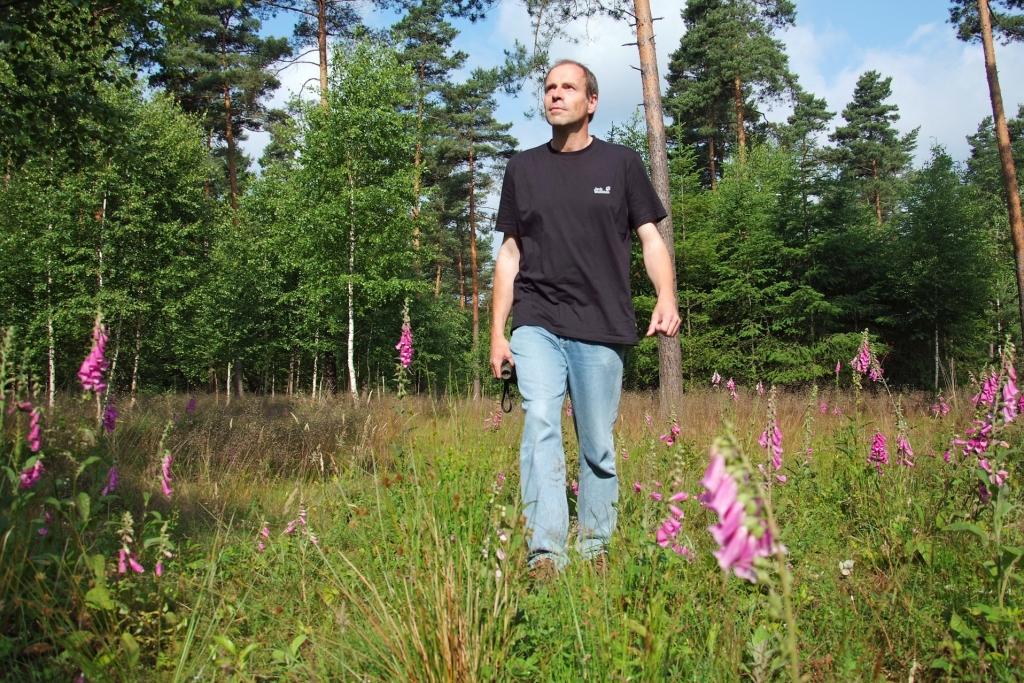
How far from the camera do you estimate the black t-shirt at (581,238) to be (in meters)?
2.99

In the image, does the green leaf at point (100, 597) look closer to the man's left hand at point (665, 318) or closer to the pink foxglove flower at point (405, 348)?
the pink foxglove flower at point (405, 348)

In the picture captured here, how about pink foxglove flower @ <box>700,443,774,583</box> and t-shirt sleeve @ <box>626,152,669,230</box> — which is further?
t-shirt sleeve @ <box>626,152,669,230</box>

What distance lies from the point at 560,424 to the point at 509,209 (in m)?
1.06

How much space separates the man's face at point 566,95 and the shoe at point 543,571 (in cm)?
186

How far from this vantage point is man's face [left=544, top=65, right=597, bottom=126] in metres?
3.02

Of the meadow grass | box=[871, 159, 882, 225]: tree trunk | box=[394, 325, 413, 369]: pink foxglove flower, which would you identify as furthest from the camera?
box=[871, 159, 882, 225]: tree trunk

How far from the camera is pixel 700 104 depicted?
2644cm

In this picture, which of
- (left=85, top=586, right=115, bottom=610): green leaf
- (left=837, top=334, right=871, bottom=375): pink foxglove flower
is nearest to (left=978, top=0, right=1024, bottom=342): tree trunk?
(left=837, top=334, right=871, bottom=375): pink foxglove flower

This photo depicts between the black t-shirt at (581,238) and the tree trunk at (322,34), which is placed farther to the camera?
the tree trunk at (322,34)

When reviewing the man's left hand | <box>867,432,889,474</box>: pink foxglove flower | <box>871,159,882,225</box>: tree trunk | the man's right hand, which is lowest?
<box>867,432,889,474</box>: pink foxglove flower

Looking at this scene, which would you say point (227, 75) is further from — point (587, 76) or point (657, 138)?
point (587, 76)

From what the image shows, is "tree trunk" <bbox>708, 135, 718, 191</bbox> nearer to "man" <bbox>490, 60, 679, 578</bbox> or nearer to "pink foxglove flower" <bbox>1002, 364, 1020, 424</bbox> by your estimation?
"man" <bbox>490, 60, 679, 578</bbox>

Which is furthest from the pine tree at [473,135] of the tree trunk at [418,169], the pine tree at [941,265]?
the pine tree at [941,265]

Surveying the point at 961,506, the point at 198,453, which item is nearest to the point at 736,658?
the point at 961,506
